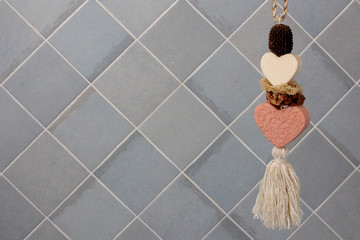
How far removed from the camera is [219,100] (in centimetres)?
131

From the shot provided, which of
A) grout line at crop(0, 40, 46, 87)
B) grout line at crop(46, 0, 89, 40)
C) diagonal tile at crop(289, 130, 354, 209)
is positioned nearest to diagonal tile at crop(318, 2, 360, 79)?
diagonal tile at crop(289, 130, 354, 209)

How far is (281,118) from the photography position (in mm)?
741

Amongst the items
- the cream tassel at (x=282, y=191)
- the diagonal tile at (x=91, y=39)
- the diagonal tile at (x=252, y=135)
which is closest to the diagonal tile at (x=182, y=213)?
the diagonal tile at (x=252, y=135)

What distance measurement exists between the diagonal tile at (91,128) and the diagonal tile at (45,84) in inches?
1.3

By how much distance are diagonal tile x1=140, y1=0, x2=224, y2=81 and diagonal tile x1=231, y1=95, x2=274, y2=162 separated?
0.71 feet

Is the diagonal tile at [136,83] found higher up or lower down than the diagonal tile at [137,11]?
lower down

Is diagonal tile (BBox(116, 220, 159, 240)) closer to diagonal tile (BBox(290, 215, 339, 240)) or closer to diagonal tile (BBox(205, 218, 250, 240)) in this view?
diagonal tile (BBox(205, 218, 250, 240))

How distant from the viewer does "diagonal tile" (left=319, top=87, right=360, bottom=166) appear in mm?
1289

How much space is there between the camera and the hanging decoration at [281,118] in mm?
699

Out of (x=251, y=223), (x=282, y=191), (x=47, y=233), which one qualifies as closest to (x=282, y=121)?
(x=282, y=191)

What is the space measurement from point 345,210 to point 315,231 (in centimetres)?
11

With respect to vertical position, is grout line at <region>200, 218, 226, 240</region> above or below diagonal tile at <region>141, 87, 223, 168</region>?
below

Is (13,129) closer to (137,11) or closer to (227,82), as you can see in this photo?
(137,11)

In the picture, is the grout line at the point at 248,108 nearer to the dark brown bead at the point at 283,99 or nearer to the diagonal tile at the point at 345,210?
the diagonal tile at the point at 345,210
